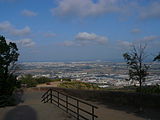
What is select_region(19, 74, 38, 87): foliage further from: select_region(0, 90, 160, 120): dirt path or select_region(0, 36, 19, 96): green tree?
select_region(0, 90, 160, 120): dirt path

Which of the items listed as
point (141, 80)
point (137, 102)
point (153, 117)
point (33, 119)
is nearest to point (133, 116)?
point (153, 117)

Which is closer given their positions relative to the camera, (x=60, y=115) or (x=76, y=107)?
(x=76, y=107)

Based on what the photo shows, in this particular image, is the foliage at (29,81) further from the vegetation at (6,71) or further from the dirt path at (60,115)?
the dirt path at (60,115)

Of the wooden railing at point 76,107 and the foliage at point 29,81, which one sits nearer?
the wooden railing at point 76,107

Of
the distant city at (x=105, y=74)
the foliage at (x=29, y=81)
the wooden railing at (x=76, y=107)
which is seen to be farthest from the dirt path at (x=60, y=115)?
the foliage at (x=29, y=81)

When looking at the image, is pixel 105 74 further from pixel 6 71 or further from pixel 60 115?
pixel 60 115

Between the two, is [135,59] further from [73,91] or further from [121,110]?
[73,91]

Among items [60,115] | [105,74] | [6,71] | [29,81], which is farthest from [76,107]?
[105,74]

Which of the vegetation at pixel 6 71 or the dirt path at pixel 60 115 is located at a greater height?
the vegetation at pixel 6 71

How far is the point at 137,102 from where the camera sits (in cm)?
1305

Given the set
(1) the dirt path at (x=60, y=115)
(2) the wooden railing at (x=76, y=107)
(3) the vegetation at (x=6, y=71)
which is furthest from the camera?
(3) the vegetation at (x=6, y=71)

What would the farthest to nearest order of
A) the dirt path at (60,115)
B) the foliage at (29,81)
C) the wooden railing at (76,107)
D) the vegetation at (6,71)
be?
the foliage at (29,81)
the vegetation at (6,71)
the dirt path at (60,115)
the wooden railing at (76,107)

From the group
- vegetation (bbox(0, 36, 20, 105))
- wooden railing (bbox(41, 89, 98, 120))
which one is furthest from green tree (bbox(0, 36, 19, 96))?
wooden railing (bbox(41, 89, 98, 120))

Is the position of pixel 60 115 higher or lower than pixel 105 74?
lower
